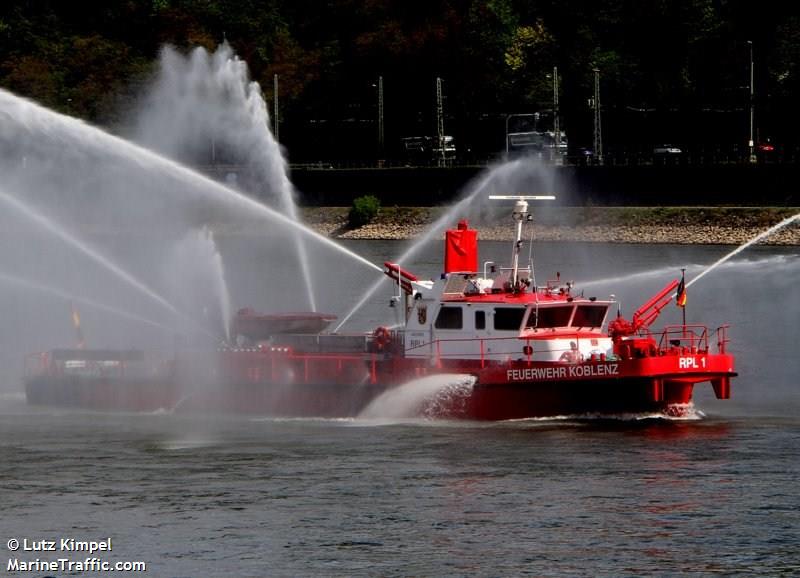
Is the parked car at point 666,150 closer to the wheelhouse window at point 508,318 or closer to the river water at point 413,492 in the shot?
the river water at point 413,492

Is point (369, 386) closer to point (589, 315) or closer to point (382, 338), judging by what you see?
point (382, 338)

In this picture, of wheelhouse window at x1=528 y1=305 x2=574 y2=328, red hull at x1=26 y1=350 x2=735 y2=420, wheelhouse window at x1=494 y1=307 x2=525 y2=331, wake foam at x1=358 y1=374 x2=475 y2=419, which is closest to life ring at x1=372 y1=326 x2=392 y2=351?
red hull at x1=26 y1=350 x2=735 y2=420

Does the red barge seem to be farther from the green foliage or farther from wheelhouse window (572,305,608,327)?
the green foliage

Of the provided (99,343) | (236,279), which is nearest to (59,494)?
(99,343)

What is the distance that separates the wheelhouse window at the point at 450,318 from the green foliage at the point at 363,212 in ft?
310

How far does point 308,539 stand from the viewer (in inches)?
1415

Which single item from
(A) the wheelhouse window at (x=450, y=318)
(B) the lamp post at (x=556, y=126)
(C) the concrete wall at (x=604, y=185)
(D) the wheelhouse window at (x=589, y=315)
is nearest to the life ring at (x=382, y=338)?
(A) the wheelhouse window at (x=450, y=318)

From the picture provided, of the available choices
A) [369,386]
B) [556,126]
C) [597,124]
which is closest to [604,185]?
[597,124]

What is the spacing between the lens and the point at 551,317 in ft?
155

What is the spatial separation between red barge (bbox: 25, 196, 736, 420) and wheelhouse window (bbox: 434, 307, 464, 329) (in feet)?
0.12

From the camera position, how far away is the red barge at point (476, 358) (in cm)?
4662

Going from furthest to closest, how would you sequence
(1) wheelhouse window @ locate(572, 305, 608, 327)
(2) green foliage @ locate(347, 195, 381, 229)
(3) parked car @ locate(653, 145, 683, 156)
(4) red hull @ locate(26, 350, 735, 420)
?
(2) green foliage @ locate(347, 195, 381, 229)
(3) parked car @ locate(653, 145, 683, 156)
(1) wheelhouse window @ locate(572, 305, 608, 327)
(4) red hull @ locate(26, 350, 735, 420)

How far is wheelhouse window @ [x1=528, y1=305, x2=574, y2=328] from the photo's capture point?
155 ft

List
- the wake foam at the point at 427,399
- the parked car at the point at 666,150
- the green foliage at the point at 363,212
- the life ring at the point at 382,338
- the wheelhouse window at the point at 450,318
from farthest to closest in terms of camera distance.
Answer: the green foliage at the point at 363,212
the parked car at the point at 666,150
the life ring at the point at 382,338
the wheelhouse window at the point at 450,318
the wake foam at the point at 427,399
